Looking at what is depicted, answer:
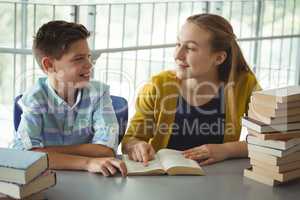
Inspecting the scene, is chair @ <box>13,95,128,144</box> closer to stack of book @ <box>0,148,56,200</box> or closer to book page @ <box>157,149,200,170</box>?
book page @ <box>157,149,200,170</box>

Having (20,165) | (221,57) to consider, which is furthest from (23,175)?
(221,57)

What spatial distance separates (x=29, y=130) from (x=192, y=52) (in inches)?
26.1

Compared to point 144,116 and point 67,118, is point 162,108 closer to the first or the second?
point 144,116

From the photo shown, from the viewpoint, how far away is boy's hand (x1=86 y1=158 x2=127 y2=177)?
55.0 inches

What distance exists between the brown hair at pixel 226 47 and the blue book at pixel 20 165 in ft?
2.96

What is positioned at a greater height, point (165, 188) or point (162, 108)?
point (162, 108)

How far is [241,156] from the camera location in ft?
5.49

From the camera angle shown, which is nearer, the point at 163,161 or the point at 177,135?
the point at 163,161

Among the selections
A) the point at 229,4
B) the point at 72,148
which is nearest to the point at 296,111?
the point at 72,148

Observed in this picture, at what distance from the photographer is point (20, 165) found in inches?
44.4

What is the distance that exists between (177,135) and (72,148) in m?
0.48

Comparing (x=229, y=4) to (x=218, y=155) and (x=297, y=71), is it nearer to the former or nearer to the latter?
(x=297, y=71)

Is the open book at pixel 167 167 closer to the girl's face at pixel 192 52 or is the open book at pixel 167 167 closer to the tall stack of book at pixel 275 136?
the tall stack of book at pixel 275 136

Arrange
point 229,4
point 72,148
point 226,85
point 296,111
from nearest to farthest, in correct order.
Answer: point 296,111 → point 72,148 → point 226,85 → point 229,4
